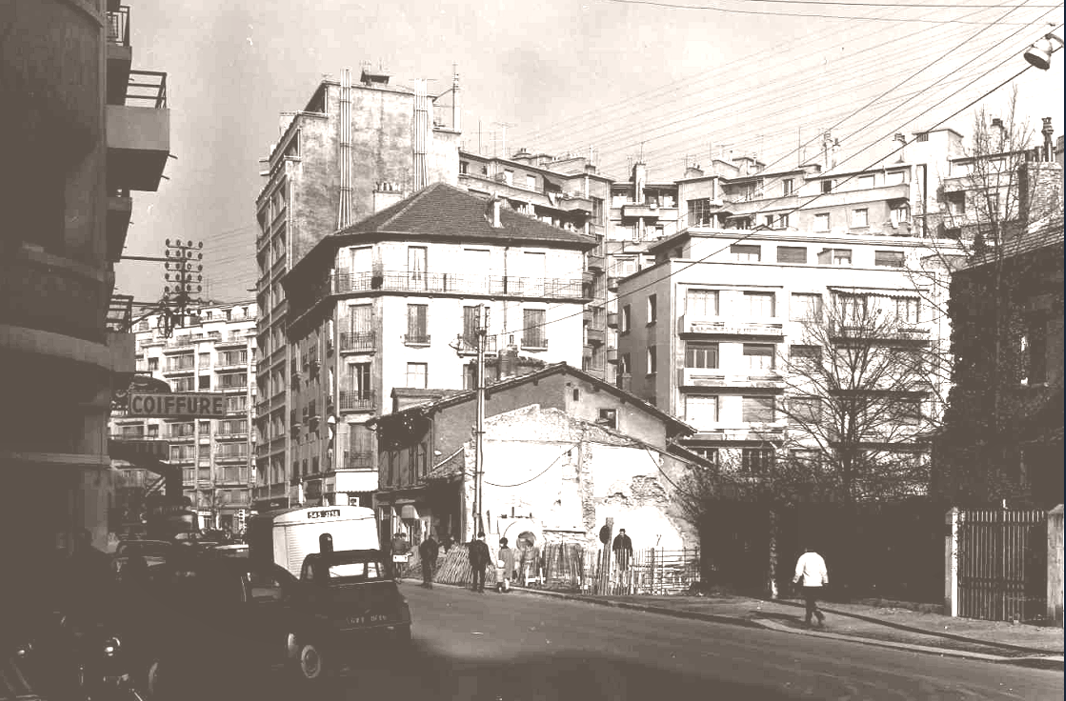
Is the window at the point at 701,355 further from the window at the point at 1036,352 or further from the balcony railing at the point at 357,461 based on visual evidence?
the window at the point at 1036,352

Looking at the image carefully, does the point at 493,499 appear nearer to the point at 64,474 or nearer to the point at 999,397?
the point at 999,397

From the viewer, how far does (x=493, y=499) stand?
54781mm

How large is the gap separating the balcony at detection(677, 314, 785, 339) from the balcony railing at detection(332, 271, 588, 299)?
616 cm

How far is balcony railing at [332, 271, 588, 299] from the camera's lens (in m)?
76.6

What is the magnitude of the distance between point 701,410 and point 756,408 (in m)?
3.23

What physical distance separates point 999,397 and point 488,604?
12984 millimetres

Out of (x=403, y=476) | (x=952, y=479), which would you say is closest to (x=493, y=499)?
(x=403, y=476)

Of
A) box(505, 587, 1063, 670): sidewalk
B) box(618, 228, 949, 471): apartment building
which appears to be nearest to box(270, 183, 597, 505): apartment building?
box(618, 228, 949, 471): apartment building

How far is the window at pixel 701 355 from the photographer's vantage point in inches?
3118

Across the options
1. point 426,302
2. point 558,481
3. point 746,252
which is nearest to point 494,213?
point 426,302

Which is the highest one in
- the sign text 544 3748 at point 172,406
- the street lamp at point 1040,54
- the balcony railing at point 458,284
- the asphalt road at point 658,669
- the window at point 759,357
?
the balcony railing at point 458,284

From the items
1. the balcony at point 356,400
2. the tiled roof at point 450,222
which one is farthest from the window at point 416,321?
the balcony at point 356,400

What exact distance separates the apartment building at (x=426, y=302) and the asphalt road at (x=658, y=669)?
4895 centimetres

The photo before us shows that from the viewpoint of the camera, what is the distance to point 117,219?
3183 cm
